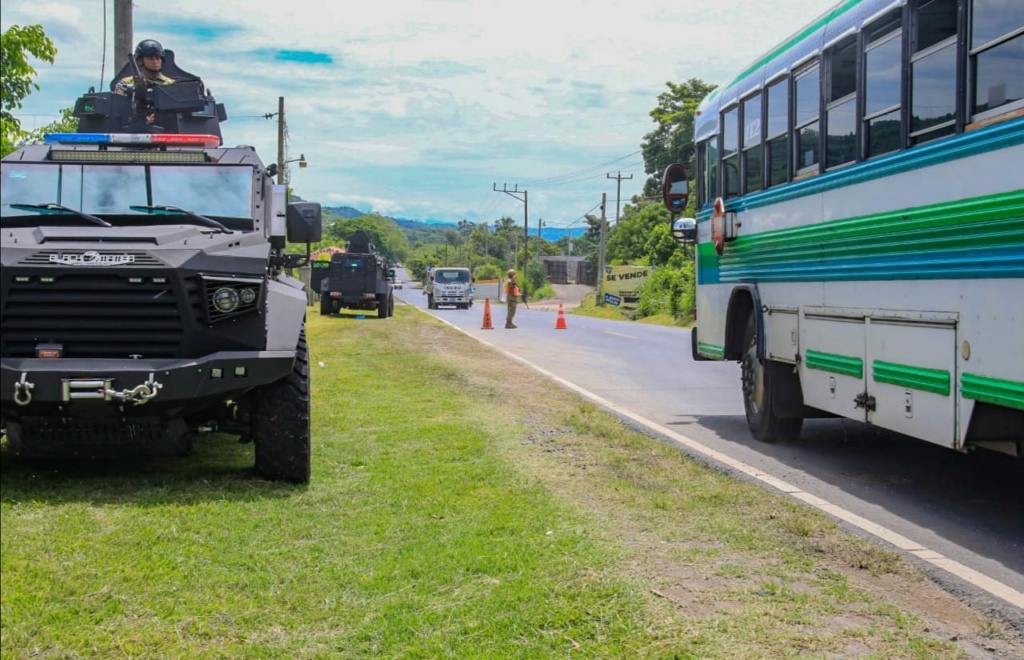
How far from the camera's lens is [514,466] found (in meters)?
7.46

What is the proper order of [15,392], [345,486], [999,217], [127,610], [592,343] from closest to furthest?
[127,610]
[15,392]
[999,217]
[345,486]
[592,343]

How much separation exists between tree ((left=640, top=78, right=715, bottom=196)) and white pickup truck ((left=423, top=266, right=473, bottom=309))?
14.4 metres

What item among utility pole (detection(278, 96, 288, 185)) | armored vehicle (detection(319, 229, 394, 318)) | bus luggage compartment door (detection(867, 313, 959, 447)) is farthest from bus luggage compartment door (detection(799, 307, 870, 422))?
utility pole (detection(278, 96, 288, 185))

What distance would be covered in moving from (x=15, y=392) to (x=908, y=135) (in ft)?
18.0

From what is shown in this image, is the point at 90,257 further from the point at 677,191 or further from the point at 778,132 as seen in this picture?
the point at 677,191

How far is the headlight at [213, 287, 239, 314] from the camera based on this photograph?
584 cm

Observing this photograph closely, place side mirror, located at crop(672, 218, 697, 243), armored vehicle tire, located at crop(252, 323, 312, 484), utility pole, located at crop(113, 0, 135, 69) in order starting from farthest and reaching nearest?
1. utility pole, located at crop(113, 0, 135, 69)
2. side mirror, located at crop(672, 218, 697, 243)
3. armored vehicle tire, located at crop(252, 323, 312, 484)

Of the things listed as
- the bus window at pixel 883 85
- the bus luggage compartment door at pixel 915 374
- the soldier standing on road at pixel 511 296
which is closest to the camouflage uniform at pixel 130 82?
the bus window at pixel 883 85

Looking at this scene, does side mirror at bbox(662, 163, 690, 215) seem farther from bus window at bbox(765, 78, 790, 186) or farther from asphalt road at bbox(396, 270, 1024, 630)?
asphalt road at bbox(396, 270, 1024, 630)

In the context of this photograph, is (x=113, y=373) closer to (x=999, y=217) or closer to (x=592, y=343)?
(x=999, y=217)

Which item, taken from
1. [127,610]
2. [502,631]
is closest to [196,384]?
[127,610]

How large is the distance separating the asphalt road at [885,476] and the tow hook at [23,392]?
464 cm

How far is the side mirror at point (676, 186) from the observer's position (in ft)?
36.7

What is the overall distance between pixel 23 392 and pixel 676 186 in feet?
25.1
